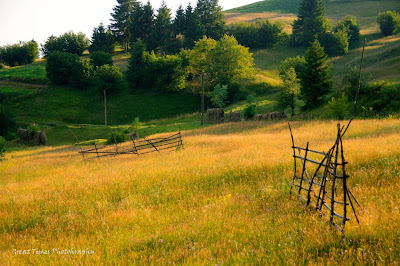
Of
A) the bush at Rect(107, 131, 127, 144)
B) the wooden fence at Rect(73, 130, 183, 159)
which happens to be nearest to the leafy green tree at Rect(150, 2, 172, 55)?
the bush at Rect(107, 131, 127, 144)

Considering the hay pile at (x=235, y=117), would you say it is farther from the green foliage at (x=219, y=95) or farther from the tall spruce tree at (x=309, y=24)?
the tall spruce tree at (x=309, y=24)

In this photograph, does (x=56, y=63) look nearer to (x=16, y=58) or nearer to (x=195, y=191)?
(x=16, y=58)

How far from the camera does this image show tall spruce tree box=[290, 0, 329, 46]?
86.3m

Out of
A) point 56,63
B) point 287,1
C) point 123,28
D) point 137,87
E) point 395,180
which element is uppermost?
point 287,1

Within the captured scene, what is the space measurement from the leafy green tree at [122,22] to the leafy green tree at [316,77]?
75.8m

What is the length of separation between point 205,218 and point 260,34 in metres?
97.7

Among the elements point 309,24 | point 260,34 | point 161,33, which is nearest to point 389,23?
point 309,24

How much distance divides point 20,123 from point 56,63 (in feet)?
78.4

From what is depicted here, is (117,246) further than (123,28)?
No

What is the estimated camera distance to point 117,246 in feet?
18.5

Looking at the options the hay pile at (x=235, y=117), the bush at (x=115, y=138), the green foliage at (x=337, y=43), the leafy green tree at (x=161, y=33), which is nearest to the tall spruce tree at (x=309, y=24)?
the green foliage at (x=337, y=43)

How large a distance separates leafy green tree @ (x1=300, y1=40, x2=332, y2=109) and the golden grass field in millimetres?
34740

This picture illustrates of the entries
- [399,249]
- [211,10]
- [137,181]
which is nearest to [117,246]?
[137,181]

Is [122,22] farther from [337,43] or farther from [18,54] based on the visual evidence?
[337,43]
